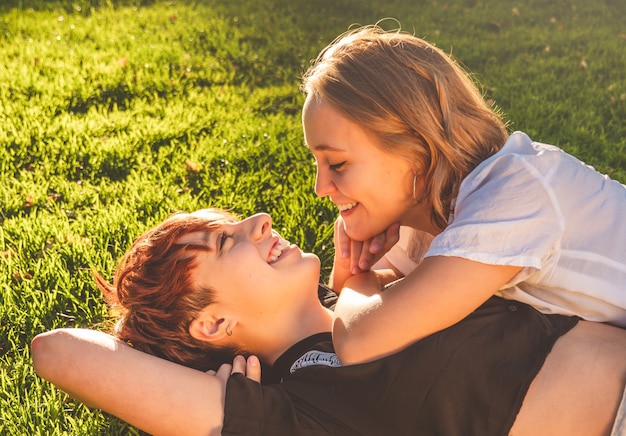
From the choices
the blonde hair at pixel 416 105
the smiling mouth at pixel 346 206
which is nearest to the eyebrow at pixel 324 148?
the blonde hair at pixel 416 105

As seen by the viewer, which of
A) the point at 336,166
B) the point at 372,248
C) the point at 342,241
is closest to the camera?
the point at 336,166

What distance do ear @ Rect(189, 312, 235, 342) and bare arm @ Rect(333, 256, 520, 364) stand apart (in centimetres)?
56

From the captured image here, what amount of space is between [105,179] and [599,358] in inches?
134

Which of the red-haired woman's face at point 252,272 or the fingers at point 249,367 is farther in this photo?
the red-haired woman's face at point 252,272

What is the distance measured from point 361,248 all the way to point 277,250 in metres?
0.41

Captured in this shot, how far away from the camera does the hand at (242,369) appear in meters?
2.58

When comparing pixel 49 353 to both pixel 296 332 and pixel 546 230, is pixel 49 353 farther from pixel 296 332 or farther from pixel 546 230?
pixel 546 230

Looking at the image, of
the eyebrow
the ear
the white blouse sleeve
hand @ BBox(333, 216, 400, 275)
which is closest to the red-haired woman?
the ear

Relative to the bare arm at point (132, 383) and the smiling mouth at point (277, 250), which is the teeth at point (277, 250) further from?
the bare arm at point (132, 383)

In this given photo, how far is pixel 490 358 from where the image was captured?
7.86 feet

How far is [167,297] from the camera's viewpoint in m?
2.76

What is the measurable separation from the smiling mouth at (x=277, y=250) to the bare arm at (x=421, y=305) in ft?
1.73

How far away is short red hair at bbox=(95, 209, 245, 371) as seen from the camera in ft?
9.04

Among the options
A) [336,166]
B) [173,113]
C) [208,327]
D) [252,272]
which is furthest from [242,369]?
[173,113]
